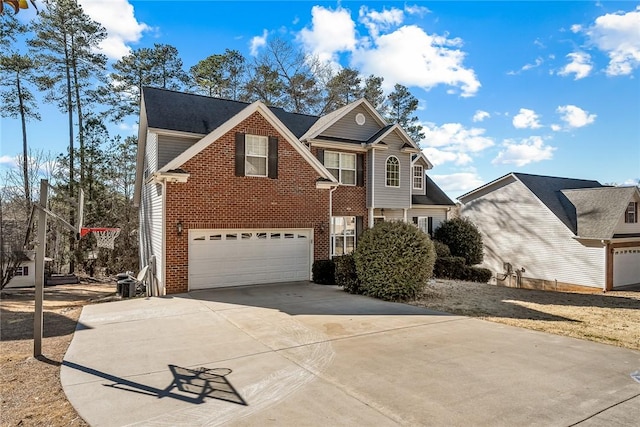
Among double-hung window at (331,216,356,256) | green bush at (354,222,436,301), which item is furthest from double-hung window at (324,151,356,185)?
green bush at (354,222,436,301)

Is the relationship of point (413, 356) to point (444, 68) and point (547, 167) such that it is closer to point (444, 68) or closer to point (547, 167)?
point (444, 68)

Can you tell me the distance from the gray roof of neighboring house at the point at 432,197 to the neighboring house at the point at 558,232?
4.64 meters

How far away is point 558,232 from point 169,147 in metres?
21.3

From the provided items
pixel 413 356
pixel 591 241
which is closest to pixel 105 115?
pixel 413 356

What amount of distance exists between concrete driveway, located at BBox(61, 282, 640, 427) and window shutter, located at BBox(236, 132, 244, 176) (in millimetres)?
5612

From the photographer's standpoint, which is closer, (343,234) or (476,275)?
(343,234)

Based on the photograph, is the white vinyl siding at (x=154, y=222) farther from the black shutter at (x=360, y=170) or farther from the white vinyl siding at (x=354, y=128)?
the black shutter at (x=360, y=170)

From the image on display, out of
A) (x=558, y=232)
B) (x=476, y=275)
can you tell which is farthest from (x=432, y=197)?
(x=558, y=232)

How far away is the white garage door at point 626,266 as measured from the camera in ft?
65.2

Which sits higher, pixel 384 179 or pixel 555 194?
pixel 384 179

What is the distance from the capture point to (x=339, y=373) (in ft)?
16.6

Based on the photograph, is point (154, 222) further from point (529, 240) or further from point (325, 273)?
point (529, 240)

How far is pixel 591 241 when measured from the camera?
1997cm

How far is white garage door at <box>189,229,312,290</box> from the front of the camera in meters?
11.8
